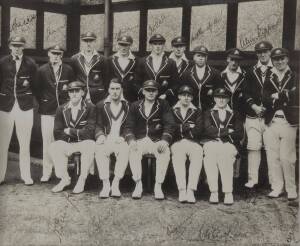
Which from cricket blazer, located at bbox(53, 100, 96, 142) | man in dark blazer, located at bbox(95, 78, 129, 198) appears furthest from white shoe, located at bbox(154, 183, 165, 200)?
cricket blazer, located at bbox(53, 100, 96, 142)

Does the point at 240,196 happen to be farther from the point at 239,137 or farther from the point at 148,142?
the point at 148,142

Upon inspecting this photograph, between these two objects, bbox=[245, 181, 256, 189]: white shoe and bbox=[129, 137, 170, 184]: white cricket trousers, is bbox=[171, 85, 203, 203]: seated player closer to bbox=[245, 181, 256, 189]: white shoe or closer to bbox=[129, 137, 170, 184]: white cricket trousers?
bbox=[129, 137, 170, 184]: white cricket trousers

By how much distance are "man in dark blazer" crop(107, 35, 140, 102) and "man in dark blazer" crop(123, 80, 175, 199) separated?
0.78 feet

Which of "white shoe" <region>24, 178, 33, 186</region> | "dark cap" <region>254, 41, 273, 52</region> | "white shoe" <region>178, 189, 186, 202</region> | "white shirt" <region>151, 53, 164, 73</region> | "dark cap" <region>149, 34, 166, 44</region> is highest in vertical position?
"dark cap" <region>149, 34, 166, 44</region>

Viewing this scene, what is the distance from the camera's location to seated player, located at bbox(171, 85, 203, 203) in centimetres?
350

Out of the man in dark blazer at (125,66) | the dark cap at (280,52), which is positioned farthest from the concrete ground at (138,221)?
the dark cap at (280,52)

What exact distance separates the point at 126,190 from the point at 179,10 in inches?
63.8

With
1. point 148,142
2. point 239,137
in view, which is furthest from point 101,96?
point 239,137

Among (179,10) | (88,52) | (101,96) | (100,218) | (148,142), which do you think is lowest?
(100,218)

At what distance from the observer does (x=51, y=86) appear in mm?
3770

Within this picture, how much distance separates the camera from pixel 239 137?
3.61 metres

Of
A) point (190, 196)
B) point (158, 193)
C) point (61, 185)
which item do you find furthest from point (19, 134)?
point (190, 196)

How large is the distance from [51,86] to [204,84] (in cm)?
121

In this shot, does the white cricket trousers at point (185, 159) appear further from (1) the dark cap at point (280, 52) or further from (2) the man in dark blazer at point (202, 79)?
(1) the dark cap at point (280, 52)
